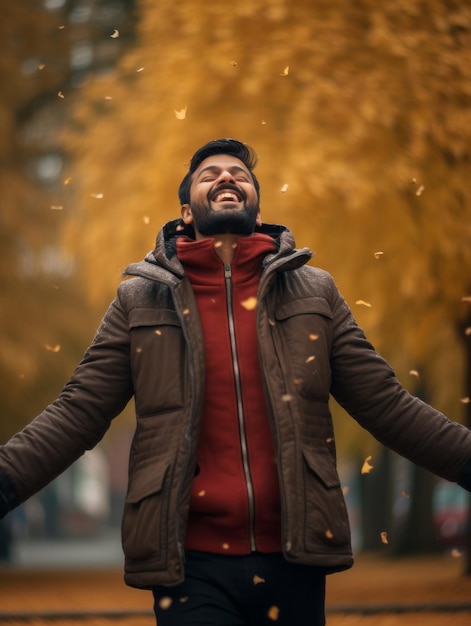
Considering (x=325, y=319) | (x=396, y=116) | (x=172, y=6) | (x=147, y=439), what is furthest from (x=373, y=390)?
(x=172, y=6)

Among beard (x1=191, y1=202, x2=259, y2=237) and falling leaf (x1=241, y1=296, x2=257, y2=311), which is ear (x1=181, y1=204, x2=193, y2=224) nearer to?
beard (x1=191, y1=202, x2=259, y2=237)

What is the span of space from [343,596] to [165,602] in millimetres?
11135

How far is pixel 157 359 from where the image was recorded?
13.3ft

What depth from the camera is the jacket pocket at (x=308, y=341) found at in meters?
4.03

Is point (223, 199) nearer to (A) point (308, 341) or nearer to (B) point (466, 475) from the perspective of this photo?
(A) point (308, 341)

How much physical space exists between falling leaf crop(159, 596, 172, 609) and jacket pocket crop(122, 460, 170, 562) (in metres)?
0.13

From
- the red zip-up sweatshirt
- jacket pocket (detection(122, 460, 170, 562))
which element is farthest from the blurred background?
jacket pocket (detection(122, 460, 170, 562))

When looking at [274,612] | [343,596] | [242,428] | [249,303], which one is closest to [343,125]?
[343,596]

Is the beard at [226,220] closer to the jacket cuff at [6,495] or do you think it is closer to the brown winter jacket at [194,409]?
the brown winter jacket at [194,409]

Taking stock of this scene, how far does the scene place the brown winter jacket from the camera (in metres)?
3.88

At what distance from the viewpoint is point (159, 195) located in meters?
14.8

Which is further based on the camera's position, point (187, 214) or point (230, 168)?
point (187, 214)

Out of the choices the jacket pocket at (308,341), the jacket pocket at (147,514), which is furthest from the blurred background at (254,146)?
the jacket pocket at (147,514)

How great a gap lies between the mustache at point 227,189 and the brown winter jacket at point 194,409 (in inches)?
6.8
